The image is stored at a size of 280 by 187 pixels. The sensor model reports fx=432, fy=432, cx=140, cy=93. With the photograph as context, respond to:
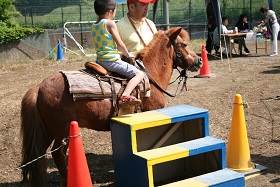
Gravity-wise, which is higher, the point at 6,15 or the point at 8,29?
the point at 6,15

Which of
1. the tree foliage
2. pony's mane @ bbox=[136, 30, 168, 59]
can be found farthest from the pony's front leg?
the tree foliage

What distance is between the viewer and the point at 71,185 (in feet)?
14.0

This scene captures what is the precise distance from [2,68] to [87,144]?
9.69 metres

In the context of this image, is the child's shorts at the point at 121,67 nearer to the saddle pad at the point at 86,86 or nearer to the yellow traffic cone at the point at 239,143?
the saddle pad at the point at 86,86

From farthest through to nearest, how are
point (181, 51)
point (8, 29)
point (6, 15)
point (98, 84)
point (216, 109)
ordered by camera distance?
point (6, 15) → point (8, 29) → point (216, 109) → point (181, 51) → point (98, 84)

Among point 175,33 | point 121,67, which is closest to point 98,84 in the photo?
point 121,67

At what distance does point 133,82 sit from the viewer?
5.17 metres

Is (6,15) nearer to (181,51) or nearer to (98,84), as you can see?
(181,51)

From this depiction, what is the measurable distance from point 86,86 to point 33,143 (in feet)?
2.96

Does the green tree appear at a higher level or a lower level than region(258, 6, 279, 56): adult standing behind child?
higher

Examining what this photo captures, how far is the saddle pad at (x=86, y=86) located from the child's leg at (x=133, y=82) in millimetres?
123

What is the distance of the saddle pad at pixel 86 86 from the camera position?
491 cm

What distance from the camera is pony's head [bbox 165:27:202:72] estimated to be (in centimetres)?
582

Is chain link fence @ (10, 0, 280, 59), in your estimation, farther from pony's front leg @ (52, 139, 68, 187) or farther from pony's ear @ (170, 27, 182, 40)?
pony's front leg @ (52, 139, 68, 187)
